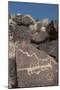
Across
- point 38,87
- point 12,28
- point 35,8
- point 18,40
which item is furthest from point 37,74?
point 35,8

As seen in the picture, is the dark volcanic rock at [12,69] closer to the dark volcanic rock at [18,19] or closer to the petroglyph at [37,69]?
the petroglyph at [37,69]

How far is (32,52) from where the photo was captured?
7.69 ft

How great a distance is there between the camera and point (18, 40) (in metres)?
2.32

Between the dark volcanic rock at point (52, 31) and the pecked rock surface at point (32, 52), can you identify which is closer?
the pecked rock surface at point (32, 52)

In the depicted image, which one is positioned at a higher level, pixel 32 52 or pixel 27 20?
pixel 27 20

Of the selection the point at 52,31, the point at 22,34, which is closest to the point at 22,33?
the point at 22,34

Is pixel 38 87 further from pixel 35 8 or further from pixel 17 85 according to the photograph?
pixel 35 8

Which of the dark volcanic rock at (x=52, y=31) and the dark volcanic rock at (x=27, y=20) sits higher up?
the dark volcanic rock at (x=27, y=20)

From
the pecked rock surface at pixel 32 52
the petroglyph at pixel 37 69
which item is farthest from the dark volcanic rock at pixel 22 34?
the petroglyph at pixel 37 69

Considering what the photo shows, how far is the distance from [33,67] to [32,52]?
0.16m

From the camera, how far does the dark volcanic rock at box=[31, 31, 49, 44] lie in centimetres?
236

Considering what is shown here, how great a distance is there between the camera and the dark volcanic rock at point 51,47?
238 cm

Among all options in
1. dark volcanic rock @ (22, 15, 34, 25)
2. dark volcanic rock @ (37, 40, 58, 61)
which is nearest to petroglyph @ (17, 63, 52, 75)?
dark volcanic rock @ (37, 40, 58, 61)

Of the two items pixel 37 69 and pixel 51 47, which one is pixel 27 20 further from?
pixel 37 69
